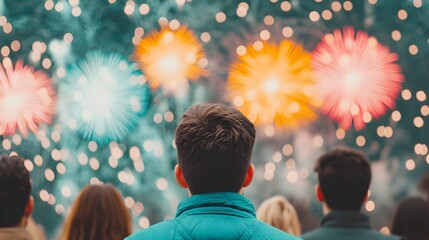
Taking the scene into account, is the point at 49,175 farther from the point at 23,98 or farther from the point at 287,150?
the point at 287,150

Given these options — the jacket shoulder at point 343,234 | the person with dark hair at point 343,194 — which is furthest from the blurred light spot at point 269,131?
the jacket shoulder at point 343,234

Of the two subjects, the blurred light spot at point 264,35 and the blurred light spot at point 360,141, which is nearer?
the blurred light spot at point 264,35

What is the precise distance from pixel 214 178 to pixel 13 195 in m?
0.76

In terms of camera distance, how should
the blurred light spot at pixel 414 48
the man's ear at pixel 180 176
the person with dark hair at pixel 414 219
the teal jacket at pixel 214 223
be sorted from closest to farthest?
the teal jacket at pixel 214 223 < the man's ear at pixel 180 176 < the person with dark hair at pixel 414 219 < the blurred light spot at pixel 414 48

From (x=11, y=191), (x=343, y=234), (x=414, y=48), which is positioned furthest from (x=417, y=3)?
(x=11, y=191)

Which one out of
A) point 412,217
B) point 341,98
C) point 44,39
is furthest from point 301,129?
point 412,217

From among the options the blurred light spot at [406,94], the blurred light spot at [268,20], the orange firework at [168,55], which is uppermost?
the blurred light spot at [268,20]

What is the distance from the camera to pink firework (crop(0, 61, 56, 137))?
6828 mm

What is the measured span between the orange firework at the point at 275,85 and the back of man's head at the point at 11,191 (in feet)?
16.8

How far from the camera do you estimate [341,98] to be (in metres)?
7.32

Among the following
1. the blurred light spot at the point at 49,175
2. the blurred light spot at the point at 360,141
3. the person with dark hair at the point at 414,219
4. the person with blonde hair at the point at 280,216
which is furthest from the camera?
the blurred light spot at the point at 360,141

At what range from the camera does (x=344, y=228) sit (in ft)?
7.75

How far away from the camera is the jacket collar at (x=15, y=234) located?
6.52 ft

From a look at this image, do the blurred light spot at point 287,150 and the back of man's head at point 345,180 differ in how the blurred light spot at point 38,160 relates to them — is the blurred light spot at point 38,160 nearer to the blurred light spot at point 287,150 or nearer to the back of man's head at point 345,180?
the blurred light spot at point 287,150
